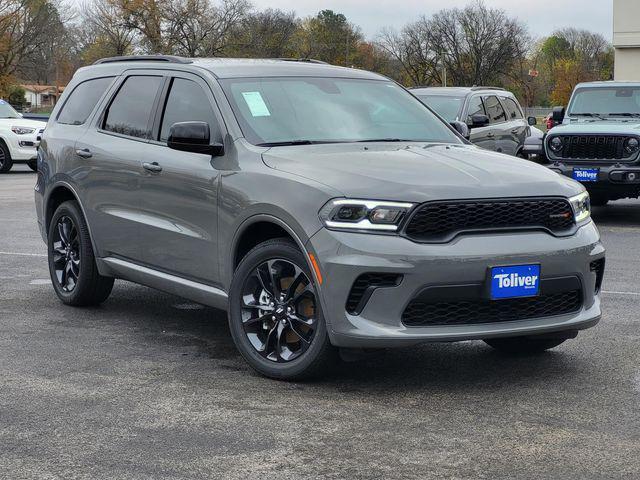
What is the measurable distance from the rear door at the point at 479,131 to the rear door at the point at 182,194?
9903 mm

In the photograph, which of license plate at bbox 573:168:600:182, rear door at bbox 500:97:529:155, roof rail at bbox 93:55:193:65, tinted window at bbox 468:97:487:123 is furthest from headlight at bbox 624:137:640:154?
roof rail at bbox 93:55:193:65

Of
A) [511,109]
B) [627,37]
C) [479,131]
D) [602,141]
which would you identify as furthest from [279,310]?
[627,37]

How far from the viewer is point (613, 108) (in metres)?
16.0

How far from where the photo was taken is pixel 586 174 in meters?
14.9

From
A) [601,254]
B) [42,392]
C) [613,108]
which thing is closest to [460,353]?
[601,254]

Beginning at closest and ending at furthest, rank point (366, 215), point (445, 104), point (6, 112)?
point (366, 215), point (445, 104), point (6, 112)

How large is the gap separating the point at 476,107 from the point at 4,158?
1274 cm

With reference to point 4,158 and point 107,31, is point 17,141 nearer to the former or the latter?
point 4,158

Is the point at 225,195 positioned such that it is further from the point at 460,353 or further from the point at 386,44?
the point at 386,44

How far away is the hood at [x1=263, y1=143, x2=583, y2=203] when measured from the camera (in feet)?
18.2

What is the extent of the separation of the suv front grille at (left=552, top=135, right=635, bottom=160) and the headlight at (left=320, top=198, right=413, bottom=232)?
9.97 meters

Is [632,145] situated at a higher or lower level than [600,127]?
lower

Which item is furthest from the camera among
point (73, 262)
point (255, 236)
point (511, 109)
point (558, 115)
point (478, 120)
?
point (511, 109)

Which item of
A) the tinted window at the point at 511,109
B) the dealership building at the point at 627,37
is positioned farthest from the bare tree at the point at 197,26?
the tinted window at the point at 511,109
